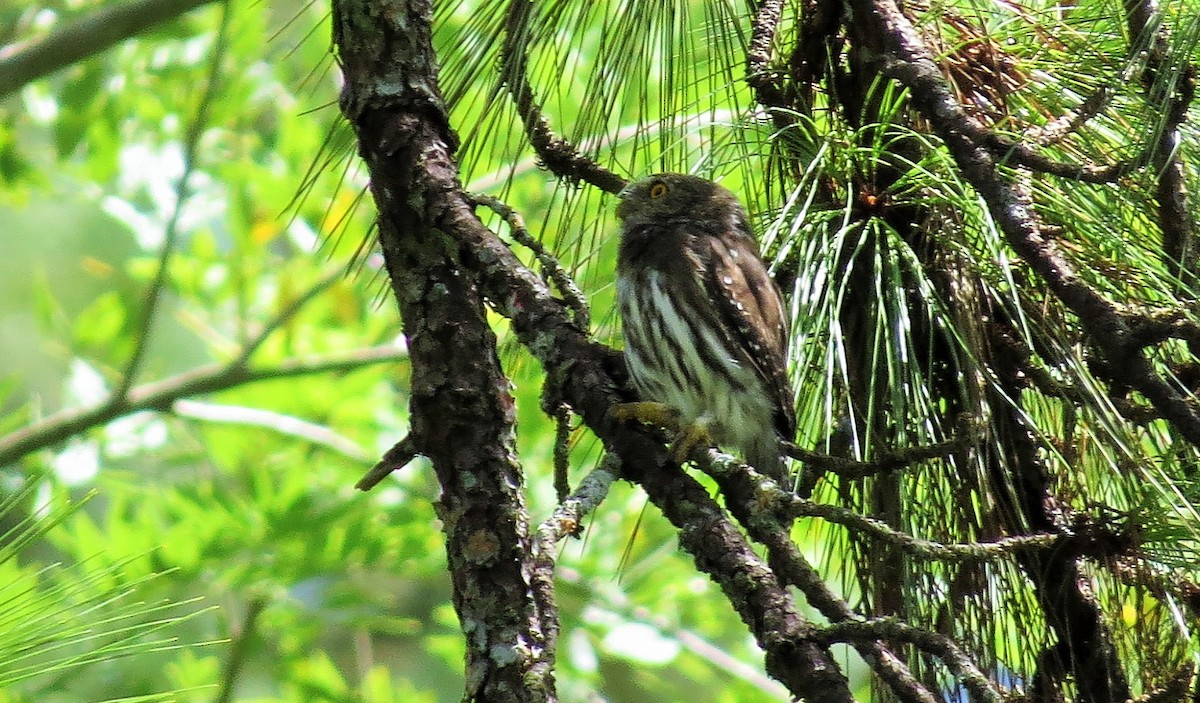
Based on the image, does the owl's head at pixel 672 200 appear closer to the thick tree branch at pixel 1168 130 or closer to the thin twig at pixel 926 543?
the thick tree branch at pixel 1168 130

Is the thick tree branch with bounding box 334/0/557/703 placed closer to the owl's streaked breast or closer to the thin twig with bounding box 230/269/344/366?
the owl's streaked breast

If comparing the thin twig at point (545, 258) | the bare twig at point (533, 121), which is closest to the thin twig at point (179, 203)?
the bare twig at point (533, 121)

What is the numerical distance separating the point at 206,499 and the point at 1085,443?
12.2 ft

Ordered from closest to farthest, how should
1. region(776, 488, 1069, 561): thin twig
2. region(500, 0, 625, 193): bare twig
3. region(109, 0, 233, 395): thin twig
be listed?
region(776, 488, 1069, 561): thin twig
region(500, 0, 625, 193): bare twig
region(109, 0, 233, 395): thin twig

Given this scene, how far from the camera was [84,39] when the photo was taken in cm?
447

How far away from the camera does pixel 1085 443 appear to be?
225 centimetres

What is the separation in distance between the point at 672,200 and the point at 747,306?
456mm

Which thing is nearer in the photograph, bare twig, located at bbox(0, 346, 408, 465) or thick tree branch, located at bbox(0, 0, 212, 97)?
thick tree branch, located at bbox(0, 0, 212, 97)

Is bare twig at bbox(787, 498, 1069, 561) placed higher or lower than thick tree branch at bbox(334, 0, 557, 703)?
lower

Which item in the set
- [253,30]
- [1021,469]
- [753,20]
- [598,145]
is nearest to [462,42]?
[598,145]

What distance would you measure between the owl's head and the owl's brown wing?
9 centimetres

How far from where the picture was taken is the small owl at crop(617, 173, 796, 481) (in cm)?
297

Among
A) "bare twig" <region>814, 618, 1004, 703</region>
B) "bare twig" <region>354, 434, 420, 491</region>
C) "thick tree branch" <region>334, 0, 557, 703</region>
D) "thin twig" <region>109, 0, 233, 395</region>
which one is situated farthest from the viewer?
"thin twig" <region>109, 0, 233, 395</region>

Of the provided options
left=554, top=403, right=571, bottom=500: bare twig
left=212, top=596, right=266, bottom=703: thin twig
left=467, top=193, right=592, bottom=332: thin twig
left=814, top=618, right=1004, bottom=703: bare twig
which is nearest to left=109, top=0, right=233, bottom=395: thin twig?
left=212, top=596, right=266, bottom=703: thin twig
